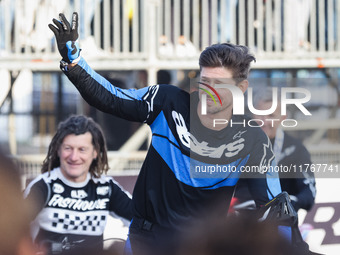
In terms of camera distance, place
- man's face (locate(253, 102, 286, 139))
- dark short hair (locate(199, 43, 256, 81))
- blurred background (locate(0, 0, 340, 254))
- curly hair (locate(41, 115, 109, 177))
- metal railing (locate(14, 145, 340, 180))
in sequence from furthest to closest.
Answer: blurred background (locate(0, 0, 340, 254))
metal railing (locate(14, 145, 340, 180))
man's face (locate(253, 102, 286, 139))
curly hair (locate(41, 115, 109, 177))
dark short hair (locate(199, 43, 256, 81))

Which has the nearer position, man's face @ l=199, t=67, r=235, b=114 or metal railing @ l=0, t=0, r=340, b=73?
man's face @ l=199, t=67, r=235, b=114

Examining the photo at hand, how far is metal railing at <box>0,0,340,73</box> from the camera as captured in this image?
5.87 m

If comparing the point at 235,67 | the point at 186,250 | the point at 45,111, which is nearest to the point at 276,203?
the point at 235,67

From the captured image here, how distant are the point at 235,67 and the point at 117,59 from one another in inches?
136

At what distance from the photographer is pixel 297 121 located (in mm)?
5984

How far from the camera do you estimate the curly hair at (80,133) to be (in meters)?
3.53

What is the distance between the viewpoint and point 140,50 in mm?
6109

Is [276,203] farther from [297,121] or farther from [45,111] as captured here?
[45,111]

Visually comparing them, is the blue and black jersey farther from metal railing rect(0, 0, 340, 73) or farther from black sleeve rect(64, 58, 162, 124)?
metal railing rect(0, 0, 340, 73)

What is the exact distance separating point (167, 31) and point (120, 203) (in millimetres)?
3016

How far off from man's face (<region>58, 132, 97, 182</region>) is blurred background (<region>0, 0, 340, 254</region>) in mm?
2170

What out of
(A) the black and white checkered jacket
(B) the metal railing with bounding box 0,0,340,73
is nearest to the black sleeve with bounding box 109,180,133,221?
(A) the black and white checkered jacket

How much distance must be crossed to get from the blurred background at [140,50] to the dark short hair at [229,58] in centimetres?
320

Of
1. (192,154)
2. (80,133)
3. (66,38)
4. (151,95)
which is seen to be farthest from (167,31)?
(66,38)
